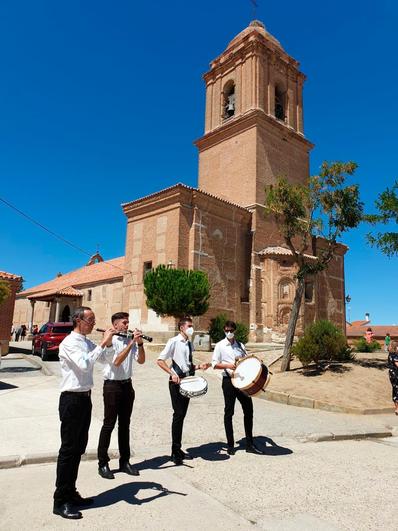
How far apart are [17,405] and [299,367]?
31.0 ft

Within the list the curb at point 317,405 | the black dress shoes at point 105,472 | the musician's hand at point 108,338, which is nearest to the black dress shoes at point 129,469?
the black dress shoes at point 105,472

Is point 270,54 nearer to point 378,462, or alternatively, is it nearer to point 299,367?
point 299,367

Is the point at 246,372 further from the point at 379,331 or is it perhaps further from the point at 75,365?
the point at 379,331

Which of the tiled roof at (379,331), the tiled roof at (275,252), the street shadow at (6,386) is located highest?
the tiled roof at (275,252)

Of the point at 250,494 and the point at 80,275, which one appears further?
the point at 80,275

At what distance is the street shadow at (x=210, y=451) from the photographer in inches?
217

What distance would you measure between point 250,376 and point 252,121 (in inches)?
1027

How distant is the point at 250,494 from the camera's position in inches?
161

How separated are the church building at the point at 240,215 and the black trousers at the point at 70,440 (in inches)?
735

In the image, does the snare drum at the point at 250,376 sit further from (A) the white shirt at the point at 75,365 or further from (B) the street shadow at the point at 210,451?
(A) the white shirt at the point at 75,365

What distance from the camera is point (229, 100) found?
32.1 metres

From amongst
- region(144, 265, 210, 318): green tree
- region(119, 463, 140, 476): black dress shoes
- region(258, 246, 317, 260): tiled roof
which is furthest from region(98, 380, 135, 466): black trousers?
region(258, 246, 317, 260): tiled roof

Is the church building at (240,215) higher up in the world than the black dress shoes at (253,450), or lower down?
higher up

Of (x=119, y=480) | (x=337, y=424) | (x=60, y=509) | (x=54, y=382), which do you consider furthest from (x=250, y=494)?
(x=54, y=382)
